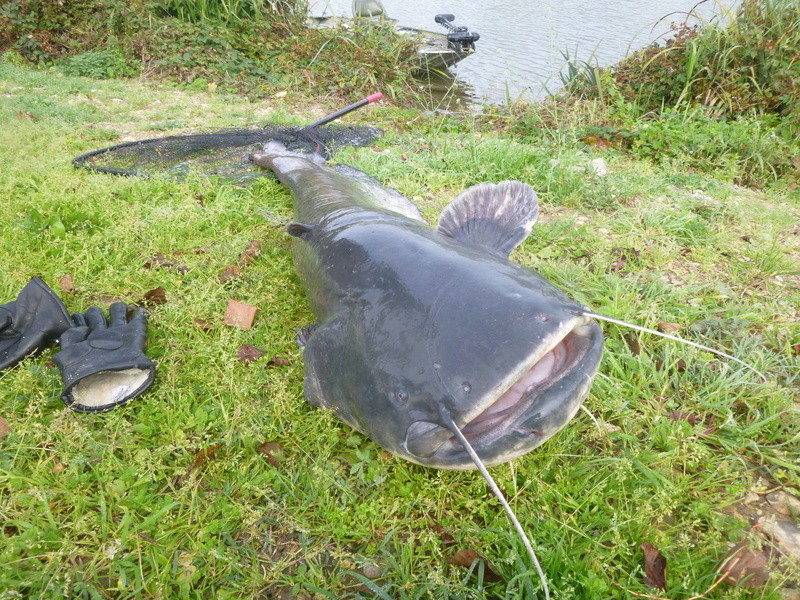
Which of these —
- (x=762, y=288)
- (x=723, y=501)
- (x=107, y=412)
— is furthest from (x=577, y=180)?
(x=107, y=412)

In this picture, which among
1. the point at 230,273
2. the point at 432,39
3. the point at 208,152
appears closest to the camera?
the point at 230,273

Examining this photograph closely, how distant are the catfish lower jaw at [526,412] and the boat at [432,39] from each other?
7.91 metres

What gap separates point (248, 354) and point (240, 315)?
312 mm

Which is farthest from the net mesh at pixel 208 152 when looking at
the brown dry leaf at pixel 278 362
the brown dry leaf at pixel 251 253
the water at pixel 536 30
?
the water at pixel 536 30

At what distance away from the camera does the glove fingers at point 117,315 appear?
248 cm

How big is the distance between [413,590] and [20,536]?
50.8 inches

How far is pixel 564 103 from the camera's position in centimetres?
654

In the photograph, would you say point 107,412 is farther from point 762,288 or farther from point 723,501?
point 762,288

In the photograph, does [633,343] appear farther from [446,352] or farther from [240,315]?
[240,315]

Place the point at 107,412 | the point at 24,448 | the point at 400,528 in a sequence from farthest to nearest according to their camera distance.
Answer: the point at 107,412, the point at 24,448, the point at 400,528

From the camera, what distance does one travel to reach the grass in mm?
1571

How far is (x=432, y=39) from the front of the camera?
9.66 meters

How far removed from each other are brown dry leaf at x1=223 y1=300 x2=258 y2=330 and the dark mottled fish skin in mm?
511

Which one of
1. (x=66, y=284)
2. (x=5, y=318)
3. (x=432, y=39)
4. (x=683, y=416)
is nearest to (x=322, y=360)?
(x=683, y=416)
